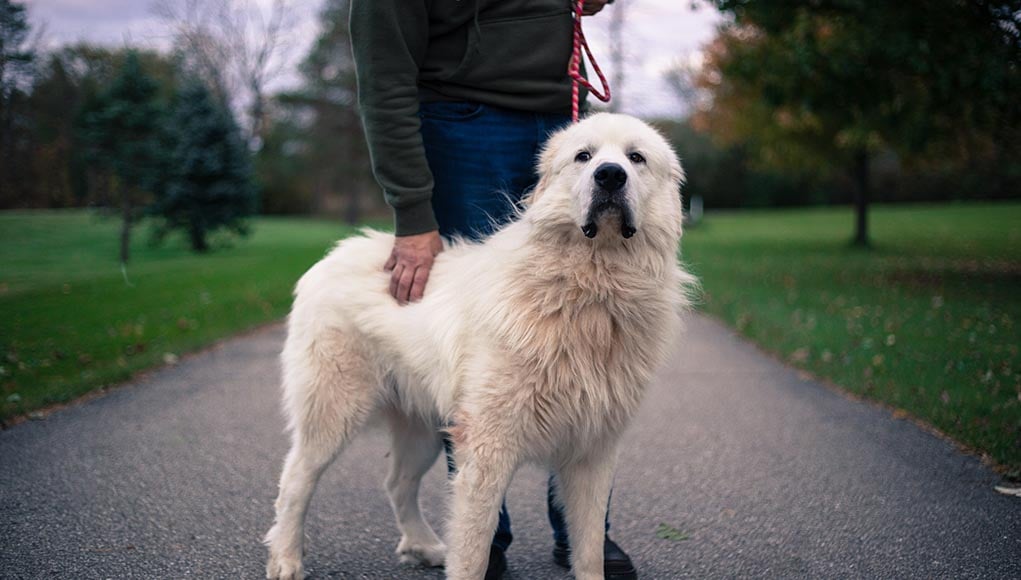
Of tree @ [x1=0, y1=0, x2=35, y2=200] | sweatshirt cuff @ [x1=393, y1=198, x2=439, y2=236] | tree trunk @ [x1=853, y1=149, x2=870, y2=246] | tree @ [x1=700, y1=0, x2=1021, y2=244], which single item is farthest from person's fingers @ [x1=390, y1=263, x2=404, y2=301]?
tree trunk @ [x1=853, y1=149, x2=870, y2=246]

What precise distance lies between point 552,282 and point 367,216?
47.9 meters

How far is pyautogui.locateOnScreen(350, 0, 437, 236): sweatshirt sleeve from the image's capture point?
124 inches

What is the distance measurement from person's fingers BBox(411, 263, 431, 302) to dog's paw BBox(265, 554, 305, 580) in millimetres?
1308

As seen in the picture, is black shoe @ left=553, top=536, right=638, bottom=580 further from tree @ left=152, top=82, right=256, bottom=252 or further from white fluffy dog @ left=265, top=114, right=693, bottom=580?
tree @ left=152, top=82, right=256, bottom=252

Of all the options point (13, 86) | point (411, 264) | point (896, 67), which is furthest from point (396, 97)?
point (896, 67)

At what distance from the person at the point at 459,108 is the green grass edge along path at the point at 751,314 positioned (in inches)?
42.7

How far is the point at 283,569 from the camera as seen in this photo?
127 inches

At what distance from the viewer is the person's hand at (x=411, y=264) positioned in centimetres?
321

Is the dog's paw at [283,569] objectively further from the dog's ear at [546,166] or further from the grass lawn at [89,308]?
the grass lawn at [89,308]

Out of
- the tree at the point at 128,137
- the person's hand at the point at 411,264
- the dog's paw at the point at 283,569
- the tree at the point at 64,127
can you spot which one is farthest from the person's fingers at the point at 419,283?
the tree at the point at 128,137

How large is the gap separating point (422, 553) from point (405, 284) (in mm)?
1338

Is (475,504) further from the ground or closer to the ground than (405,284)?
closer to the ground

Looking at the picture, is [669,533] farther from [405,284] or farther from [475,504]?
[405,284]

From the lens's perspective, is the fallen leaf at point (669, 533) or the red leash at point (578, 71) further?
the fallen leaf at point (669, 533)
